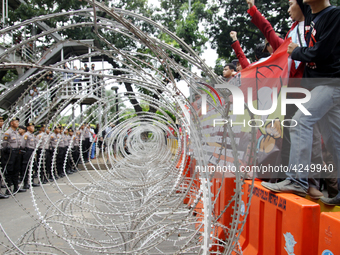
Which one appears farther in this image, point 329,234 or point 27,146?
point 27,146

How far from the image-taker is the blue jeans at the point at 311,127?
2.00 metres

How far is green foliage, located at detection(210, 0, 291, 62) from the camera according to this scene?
52.6 feet

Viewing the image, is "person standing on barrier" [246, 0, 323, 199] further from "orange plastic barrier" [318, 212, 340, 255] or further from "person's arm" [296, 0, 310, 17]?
"orange plastic barrier" [318, 212, 340, 255]

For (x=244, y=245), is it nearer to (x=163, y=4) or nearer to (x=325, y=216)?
(x=325, y=216)

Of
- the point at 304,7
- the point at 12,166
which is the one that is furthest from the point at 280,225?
the point at 12,166

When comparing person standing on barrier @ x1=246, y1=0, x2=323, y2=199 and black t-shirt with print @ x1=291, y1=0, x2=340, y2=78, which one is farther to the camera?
person standing on barrier @ x1=246, y1=0, x2=323, y2=199

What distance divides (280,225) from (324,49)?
1328mm

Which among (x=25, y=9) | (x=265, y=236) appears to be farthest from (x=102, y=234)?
(x=25, y=9)

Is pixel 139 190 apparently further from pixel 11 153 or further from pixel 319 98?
pixel 11 153

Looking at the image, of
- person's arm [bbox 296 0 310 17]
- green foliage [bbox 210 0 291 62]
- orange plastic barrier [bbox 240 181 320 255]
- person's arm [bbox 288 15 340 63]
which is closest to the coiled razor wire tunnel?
orange plastic barrier [bbox 240 181 320 255]

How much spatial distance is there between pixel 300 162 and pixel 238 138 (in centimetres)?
121

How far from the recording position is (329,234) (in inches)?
54.2

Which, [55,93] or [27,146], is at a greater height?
[55,93]

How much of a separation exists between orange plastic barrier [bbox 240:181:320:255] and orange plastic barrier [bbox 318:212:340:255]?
9cm
